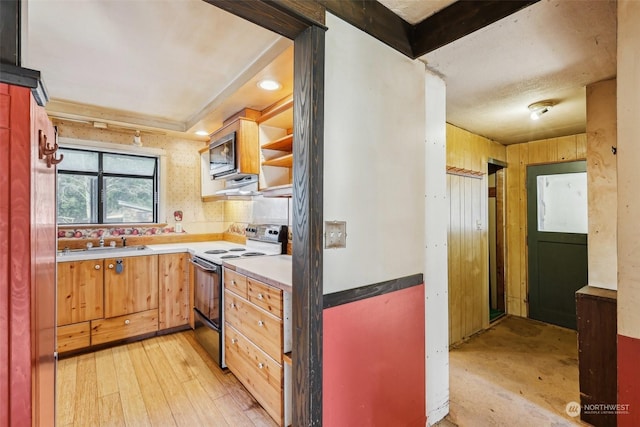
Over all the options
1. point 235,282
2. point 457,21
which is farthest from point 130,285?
point 457,21

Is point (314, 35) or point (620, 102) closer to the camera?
point (620, 102)

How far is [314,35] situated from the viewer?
1322 mm

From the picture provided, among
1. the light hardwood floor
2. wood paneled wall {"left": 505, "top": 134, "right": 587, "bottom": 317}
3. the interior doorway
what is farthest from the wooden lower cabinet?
wood paneled wall {"left": 505, "top": 134, "right": 587, "bottom": 317}

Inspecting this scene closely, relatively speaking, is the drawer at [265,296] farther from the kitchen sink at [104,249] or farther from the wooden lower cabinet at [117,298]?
the kitchen sink at [104,249]

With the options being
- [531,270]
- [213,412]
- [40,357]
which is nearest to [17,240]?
[40,357]

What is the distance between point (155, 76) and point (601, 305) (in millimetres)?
3697

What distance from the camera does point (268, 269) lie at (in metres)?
2.11

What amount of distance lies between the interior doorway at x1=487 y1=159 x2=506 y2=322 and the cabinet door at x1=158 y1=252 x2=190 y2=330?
3.90 m

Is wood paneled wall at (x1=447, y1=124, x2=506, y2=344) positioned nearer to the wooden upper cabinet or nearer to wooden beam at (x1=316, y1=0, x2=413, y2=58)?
wooden beam at (x1=316, y1=0, x2=413, y2=58)

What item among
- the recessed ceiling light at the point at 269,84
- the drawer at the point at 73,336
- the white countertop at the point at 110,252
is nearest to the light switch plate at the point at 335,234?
the recessed ceiling light at the point at 269,84

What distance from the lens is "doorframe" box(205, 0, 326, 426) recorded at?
1300mm

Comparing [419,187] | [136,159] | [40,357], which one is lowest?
[40,357]

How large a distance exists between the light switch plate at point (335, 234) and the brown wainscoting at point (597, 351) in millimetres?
1868

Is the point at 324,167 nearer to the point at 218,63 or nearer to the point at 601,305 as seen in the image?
the point at 218,63
